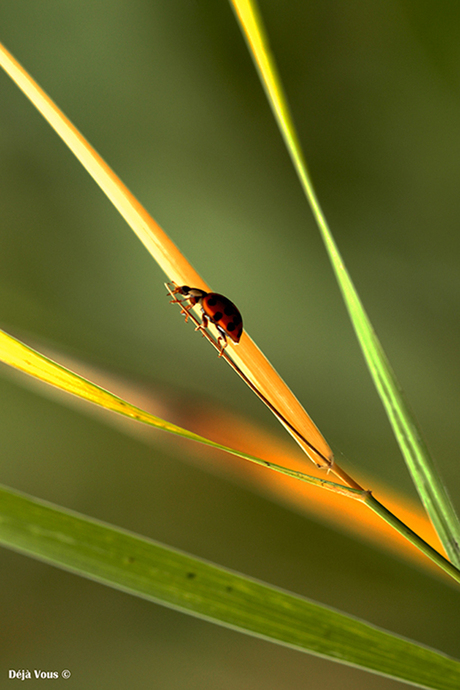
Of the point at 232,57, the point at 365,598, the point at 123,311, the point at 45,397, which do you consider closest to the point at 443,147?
the point at 232,57

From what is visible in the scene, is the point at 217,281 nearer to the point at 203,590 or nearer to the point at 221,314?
the point at 221,314

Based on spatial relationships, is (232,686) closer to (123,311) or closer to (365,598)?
(365,598)

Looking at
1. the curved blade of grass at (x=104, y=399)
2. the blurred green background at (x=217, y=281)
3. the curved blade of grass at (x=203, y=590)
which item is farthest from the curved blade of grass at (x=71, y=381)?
the blurred green background at (x=217, y=281)

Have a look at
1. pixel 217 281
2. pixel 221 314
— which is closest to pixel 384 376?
pixel 221 314

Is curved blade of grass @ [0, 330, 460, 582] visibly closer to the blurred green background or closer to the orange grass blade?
the orange grass blade

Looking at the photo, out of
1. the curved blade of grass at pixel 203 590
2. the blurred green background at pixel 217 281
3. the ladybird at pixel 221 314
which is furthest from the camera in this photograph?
the blurred green background at pixel 217 281

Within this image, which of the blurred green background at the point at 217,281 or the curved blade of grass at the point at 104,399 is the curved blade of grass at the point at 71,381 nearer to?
the curved blade of grass at the point at 104,399

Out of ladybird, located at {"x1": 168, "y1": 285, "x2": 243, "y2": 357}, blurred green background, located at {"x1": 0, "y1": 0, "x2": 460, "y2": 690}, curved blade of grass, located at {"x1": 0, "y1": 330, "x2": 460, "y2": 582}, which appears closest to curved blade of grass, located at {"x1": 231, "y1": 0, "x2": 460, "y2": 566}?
curved blade of grass, located at {"x1": 0, "y1": 330, "x2": 460, "y2": 582}
